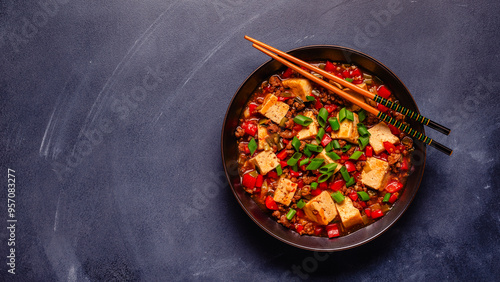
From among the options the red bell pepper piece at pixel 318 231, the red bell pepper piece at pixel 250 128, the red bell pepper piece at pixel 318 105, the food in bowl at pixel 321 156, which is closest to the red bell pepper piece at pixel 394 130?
the food in bowl at pixel 321 156

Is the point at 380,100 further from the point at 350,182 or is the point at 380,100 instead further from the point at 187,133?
the point at 187,133

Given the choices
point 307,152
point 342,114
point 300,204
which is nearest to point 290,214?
point 300,204

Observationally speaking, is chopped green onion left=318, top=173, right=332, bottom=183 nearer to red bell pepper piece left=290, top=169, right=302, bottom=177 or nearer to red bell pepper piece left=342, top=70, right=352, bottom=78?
red bell pepper piece left=290, top=169, right=302, bottom=177

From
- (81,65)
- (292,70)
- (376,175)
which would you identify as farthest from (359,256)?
(81,65)

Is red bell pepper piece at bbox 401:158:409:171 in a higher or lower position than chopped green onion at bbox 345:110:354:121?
lower

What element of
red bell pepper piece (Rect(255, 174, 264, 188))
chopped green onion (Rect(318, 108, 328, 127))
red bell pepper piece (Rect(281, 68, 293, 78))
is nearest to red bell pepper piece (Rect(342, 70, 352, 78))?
chopped green onion (Rect(318, 108, 328, 127))
